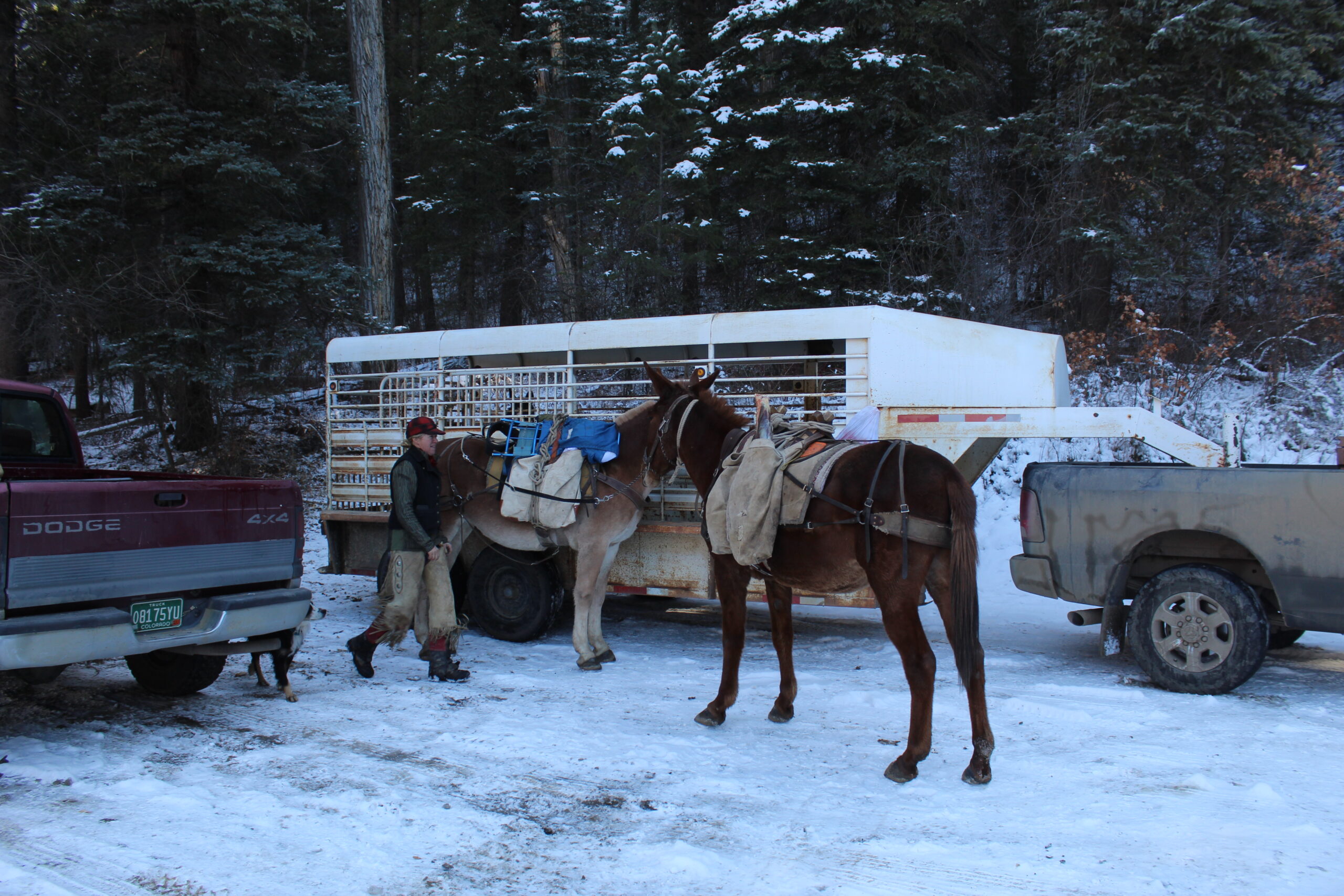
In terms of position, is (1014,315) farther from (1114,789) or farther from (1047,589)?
(1114,789)

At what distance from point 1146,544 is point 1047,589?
75 cm

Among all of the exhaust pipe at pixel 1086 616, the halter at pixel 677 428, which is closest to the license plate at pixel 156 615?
the halter at pixel 677 428

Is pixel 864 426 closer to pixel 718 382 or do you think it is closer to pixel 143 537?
pixel 718 382

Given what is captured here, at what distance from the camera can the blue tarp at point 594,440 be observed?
6.97 meters

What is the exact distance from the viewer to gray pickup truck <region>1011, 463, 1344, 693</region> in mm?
5543

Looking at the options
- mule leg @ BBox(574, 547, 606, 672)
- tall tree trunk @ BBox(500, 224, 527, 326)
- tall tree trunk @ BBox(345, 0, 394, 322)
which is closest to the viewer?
mule leg @ BBox(574, 547, 606, 672)

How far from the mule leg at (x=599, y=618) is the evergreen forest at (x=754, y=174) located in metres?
8.66

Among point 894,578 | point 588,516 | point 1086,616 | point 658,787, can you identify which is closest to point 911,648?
point 894,578

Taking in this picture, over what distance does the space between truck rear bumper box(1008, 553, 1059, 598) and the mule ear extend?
9.32ft

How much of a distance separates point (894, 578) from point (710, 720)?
1453mm

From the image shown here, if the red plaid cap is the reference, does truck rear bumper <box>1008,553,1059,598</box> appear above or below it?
below

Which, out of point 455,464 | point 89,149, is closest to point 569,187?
point 89,149

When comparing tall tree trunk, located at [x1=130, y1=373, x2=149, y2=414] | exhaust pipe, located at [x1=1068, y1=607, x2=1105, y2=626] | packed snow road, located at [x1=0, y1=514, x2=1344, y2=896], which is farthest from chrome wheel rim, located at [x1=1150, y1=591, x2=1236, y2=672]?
tall tree trunk, located at [x1=130, y1=373, x2=149, y2=414]

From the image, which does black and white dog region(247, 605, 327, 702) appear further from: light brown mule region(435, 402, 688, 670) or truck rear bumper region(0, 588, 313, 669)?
light brown mule region(435, 402, 688, 670)
